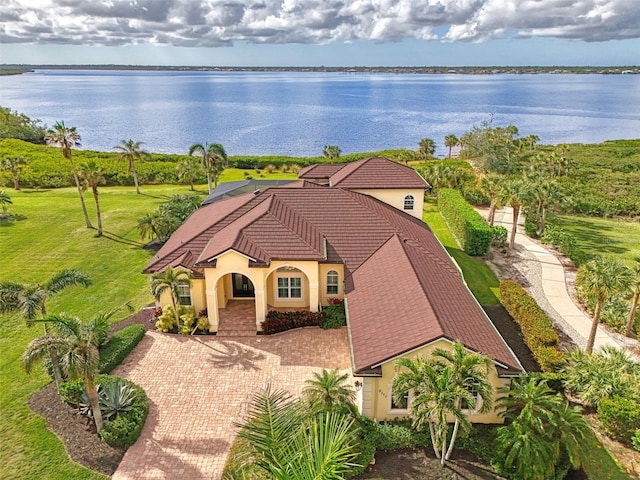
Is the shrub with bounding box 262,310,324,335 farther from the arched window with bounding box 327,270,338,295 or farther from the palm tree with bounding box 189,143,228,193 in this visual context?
the palm tree with bounding box 189,143,228,193

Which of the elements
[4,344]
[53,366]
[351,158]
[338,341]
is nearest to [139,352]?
[53,366]

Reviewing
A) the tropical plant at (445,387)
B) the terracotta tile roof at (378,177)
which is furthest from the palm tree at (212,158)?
the tropical plant at (445,387)

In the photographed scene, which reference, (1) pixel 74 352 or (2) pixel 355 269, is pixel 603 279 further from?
(1) pixel 74 352

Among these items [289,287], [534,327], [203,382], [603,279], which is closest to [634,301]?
[603,279]

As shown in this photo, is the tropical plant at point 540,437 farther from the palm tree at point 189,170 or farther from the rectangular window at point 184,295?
the palm tree at point 189,170

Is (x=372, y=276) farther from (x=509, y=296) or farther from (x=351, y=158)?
(x=351, y=158)

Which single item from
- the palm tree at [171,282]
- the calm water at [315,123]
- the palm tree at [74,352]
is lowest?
the calm water at [315,123]

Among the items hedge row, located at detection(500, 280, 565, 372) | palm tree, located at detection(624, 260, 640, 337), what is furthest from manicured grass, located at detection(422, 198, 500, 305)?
palm tree, located at detection(624, 260, 640, 337)

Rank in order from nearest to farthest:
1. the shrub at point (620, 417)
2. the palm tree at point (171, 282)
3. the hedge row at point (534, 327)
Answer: the shrub at point (620, 417)
the hedge row at point (534, 327)
the palm tree at point (171, 282)
